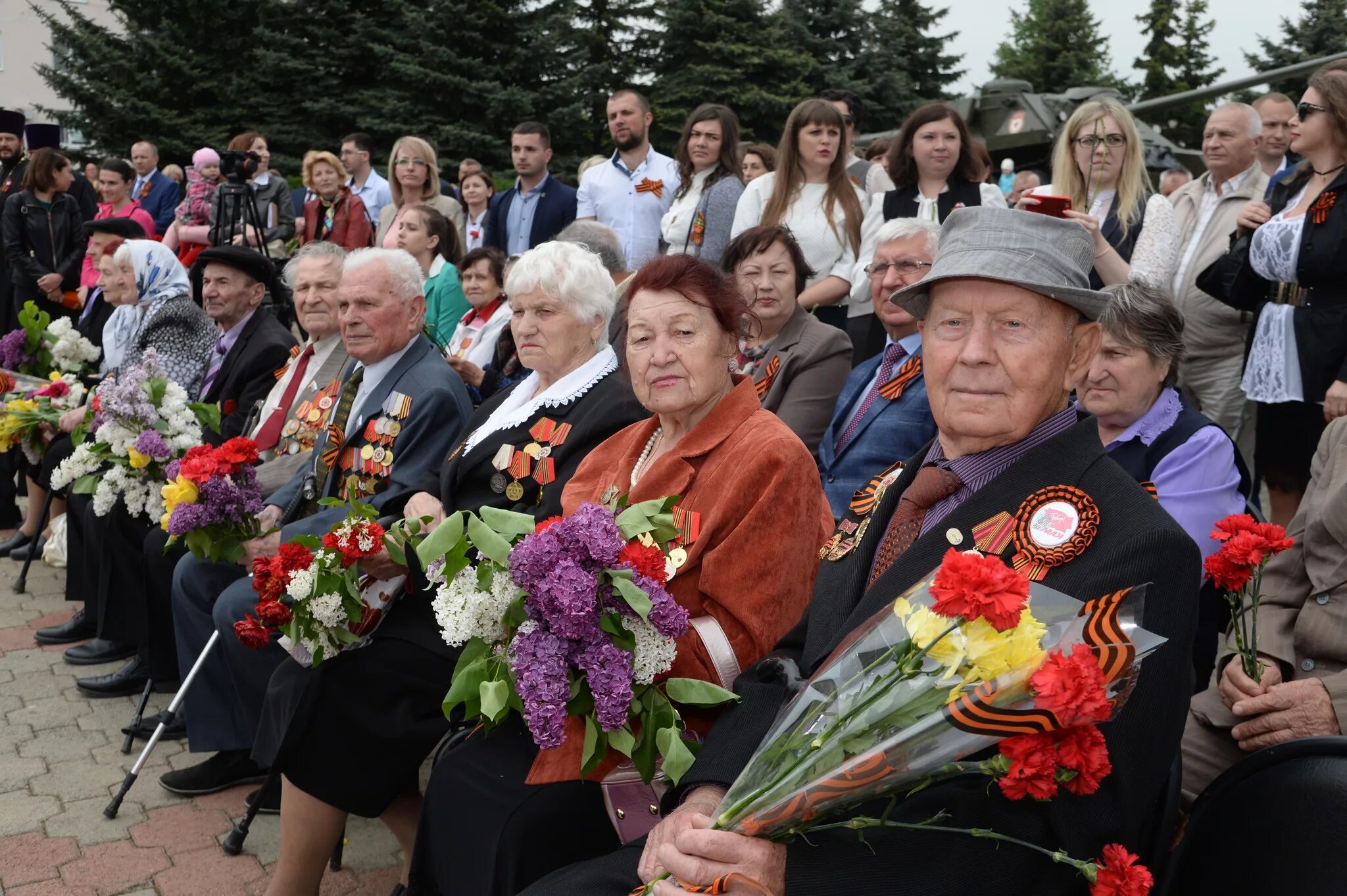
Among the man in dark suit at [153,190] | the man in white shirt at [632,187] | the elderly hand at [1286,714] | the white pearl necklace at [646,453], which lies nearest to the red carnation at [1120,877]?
the elderly hand at [1286,714]

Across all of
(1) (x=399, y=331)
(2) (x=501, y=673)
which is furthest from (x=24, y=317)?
(2) (x=501, y=673)

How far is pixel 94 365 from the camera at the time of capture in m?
7.47

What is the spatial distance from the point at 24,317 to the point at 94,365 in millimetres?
588

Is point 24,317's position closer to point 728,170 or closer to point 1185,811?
point 728,170

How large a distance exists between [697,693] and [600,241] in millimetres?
3389

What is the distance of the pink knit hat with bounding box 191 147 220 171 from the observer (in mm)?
9898

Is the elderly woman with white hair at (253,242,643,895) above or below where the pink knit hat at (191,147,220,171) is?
below

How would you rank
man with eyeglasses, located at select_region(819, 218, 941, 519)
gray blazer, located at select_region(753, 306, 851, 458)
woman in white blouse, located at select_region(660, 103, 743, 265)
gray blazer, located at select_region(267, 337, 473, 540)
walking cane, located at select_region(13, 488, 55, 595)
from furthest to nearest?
woman in white blouse, located at select_region(660, 103, 743, 265) → walking cane, located at select_region(13, 488, 55, 595) → gray blazer, located at select_region(753, 306, 851, 458) → gray blazer, located at select_region(267, 337, 473, 540) → man with eyeglasses, located at select_region(819, 218, 941, 519)

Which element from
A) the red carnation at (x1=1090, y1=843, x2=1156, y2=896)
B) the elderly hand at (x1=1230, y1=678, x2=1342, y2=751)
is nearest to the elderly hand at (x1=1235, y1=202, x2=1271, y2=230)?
the elderly hand at (x1=1230, y1=678, x2=1342, y2=751)

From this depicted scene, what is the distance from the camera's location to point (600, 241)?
545 centimetres

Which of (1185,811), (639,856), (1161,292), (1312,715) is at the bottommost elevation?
(639,856)

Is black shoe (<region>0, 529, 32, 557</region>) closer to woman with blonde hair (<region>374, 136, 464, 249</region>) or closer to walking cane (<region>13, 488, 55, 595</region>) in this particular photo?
walking cane (<region>13, 488, 55, 595</region>)

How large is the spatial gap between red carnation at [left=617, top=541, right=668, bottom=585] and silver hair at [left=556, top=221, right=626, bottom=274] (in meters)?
3.13

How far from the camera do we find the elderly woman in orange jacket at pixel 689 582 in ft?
8.71
